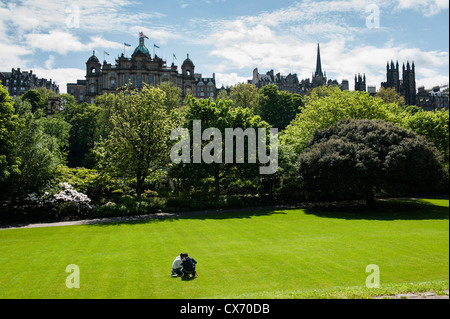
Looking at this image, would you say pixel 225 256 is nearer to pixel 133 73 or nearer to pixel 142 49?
pixel 133 73

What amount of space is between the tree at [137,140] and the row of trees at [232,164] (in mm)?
107

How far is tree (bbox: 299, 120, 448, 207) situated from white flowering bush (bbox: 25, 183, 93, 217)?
2232cm

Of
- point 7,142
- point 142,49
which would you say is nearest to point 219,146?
point 7,142

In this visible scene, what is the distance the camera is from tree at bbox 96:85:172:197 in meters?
34.3

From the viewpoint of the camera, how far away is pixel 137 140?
34469 mm

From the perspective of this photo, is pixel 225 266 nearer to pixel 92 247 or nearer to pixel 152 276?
pixel 152 276

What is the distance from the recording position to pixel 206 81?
15550cm

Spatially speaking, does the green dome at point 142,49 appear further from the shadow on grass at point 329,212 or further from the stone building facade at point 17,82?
the shadow on grass at point 329,212

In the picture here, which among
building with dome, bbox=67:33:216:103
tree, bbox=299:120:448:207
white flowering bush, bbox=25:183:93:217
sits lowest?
white flowering bush, bbox=25:183:93:217

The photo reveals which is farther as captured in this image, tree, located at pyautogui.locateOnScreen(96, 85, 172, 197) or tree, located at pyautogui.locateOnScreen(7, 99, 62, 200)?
tree, located at pyautogui.locateOnScreen(96, 85, 172, 197)

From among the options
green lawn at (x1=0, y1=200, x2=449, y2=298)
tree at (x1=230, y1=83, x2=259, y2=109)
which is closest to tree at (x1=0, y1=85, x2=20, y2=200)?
green lawn at (x1=0, y1=200, x2=449, y2=298)

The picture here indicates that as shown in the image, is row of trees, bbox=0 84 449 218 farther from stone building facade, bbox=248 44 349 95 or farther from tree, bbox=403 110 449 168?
stone building facade, bbox=248 44 349 95

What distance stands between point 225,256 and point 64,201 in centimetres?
2042
